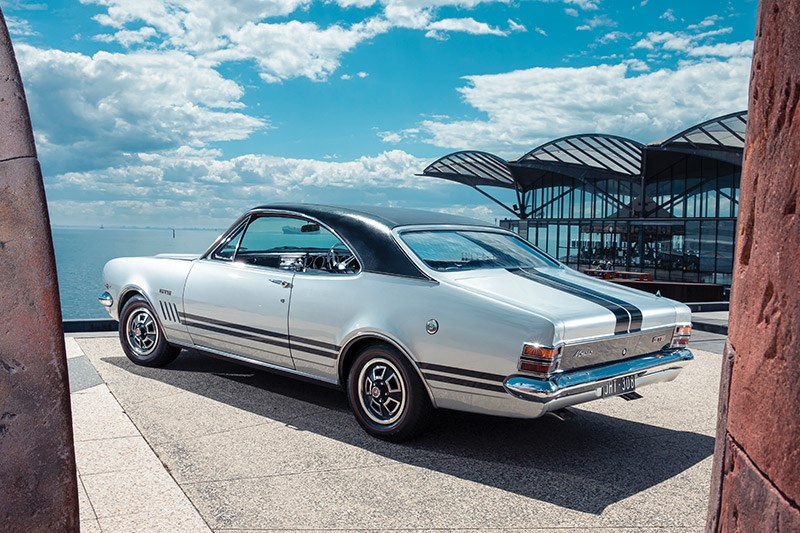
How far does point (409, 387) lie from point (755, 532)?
313 cm

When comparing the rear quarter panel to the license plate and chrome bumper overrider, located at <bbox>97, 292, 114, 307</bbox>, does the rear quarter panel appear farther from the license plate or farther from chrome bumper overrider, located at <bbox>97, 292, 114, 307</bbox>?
chrome bumper overrider, located at <bbox>97, 292, 114, 307</bbox>

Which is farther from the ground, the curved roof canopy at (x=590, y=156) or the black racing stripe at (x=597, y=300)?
the curved roof canopy at (x=590, y=156)

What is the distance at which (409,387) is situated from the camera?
4449 mm

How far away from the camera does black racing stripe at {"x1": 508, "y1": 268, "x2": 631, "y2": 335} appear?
174 inches

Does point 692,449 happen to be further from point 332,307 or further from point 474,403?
point 332,307

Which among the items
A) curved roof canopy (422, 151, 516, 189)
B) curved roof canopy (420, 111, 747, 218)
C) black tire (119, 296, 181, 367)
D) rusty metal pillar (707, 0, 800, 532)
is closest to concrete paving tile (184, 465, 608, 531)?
rusty metal pillar (707, 0, 800, 532)

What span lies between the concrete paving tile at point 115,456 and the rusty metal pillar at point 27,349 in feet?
7.20

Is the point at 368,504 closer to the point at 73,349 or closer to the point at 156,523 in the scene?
the point at 156,523

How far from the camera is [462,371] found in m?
4.22

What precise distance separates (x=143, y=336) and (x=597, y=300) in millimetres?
4387

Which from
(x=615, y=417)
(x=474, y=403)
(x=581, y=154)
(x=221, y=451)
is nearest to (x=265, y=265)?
(x=221, y=451)

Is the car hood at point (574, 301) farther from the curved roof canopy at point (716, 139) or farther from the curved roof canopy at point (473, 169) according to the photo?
the curved roof canopy at point (473, 169)

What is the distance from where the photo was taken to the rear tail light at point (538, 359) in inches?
156

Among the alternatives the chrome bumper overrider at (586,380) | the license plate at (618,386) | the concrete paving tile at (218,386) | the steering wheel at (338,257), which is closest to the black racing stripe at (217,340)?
the concrete paving tile at (218,386)
